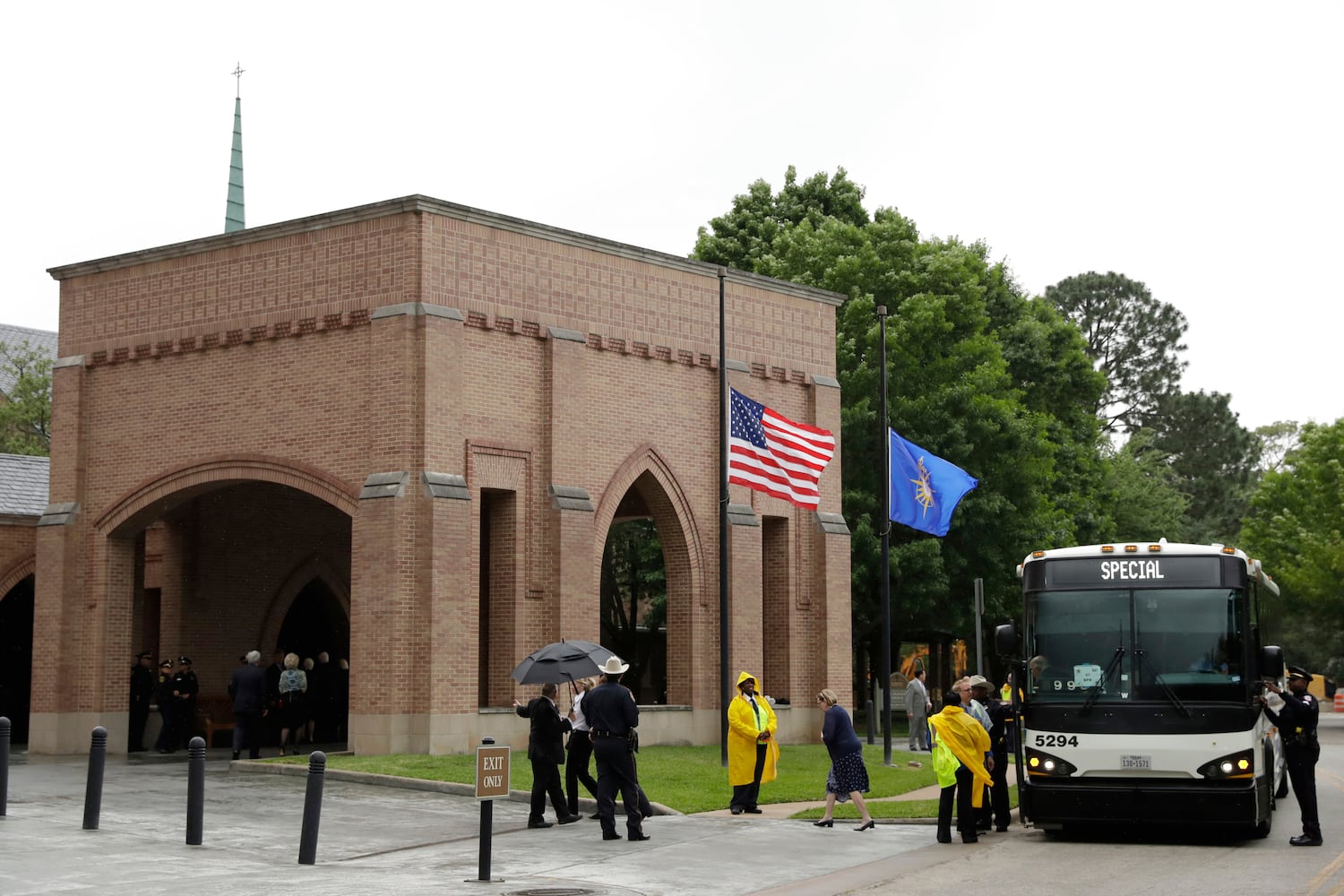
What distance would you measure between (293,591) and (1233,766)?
20037mm

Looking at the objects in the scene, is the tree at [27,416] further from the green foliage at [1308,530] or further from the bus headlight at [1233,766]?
the bus headlight at [1233,766]

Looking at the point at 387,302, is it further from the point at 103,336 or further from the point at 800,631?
the point at 800,631

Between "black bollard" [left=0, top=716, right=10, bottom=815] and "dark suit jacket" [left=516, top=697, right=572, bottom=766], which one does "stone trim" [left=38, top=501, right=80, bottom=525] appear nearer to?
"black bollard" [left=0, top=716, right=10, bottom=815]

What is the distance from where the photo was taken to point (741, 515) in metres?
28.7

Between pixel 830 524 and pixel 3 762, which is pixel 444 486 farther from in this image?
pixel 830 524

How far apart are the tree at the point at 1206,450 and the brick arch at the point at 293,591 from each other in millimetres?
61648

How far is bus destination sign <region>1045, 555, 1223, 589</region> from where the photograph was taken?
16.8 meters

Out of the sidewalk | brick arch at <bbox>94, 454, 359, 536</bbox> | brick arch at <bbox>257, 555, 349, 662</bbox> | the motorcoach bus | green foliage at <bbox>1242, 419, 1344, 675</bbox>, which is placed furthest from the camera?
green foliage at <bbox>1242, 419, 1344, 675</bbox>

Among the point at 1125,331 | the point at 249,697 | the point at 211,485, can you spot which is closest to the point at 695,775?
the point at 249,697

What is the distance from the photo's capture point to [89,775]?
16.8m

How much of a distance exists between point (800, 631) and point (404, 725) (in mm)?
8817

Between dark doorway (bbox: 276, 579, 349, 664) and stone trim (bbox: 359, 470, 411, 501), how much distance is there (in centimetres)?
Result: 869

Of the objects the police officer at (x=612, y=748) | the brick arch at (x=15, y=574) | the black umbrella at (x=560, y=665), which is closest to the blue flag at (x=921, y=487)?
the black umbrella at (x=560, y=665)

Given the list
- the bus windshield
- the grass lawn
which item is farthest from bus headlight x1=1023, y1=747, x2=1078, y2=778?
the grass lawn
